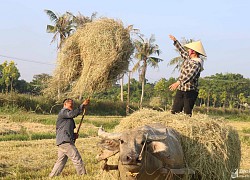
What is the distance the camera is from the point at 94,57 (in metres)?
8.48

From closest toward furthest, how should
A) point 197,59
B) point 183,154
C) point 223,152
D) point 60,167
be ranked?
point 183,154
point 223,152
point 197,59
point 60,167

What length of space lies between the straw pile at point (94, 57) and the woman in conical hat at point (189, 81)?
5.45 feet

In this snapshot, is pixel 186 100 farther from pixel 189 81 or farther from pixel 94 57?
pixel 94 57

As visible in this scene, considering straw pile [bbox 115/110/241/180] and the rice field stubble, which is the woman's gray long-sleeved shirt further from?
straw pile [bbox 115/110/241/180]

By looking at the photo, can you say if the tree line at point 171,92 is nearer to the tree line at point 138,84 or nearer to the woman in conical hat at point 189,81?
the tree line at point 138,84

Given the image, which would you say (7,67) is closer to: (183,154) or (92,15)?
(92,15)

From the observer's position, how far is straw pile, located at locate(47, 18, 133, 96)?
328 inches

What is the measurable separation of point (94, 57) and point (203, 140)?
11.5 feet

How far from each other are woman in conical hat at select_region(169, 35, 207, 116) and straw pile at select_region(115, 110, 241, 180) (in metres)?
0.68

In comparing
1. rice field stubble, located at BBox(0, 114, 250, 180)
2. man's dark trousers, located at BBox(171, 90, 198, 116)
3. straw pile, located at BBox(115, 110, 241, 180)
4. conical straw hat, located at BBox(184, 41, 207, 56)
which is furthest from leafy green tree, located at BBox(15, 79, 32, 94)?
straw pile, located at BBox(115, 110, 241, 180)

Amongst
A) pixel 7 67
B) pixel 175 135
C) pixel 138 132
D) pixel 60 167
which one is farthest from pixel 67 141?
pixel 7 67

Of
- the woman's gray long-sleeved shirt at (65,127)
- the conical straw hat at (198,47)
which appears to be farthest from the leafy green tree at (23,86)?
the conical straw hat at (198,47)

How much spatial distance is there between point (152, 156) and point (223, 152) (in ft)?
5.89

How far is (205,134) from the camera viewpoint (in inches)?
234
